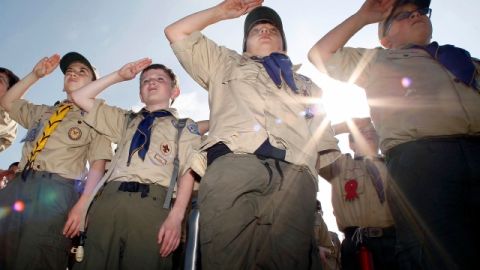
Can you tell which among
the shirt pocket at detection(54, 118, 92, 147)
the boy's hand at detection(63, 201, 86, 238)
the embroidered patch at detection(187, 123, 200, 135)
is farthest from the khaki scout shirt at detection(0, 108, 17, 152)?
the embroidered patch at detection(187, 123, 200, 135)

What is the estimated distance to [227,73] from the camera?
9.84 feet

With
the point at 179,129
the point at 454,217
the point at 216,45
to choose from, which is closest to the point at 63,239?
the point at 179,129

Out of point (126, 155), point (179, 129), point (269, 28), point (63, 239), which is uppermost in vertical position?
point (269, 28)

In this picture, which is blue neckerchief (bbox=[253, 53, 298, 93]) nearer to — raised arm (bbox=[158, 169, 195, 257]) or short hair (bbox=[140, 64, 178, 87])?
raised arm (bbox=[158, 169, 195, 257])

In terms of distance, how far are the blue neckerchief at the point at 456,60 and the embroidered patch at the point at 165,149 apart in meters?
2.55

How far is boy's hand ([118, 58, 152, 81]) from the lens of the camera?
163 inches

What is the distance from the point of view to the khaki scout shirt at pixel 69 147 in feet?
12.8

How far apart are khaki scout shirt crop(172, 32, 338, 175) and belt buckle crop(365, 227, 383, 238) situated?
2.78 metres

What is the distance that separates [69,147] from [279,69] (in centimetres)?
268

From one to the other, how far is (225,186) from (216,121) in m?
0.64

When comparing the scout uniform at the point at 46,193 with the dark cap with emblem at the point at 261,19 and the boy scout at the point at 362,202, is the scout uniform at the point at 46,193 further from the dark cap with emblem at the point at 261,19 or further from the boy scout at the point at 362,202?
the boy scout at the point at 362,202

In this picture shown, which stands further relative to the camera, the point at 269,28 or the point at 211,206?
the point at 269,28

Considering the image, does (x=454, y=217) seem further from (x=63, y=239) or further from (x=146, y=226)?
(x=63, y=239)

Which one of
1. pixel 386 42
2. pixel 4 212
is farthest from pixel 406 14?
pixel 4 212
